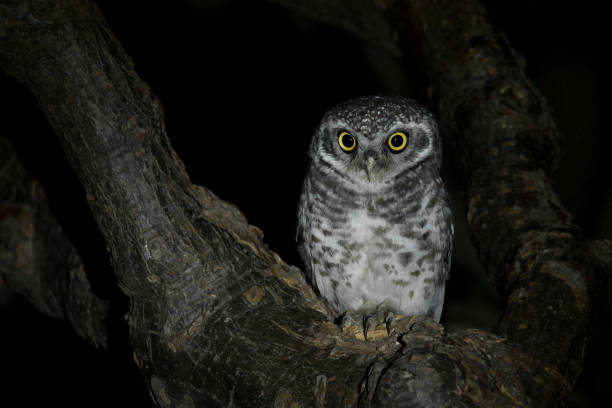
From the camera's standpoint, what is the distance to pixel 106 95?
1.76 metres

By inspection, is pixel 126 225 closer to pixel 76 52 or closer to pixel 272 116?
pixel 76 52

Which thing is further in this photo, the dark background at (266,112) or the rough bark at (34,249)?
the dark background at (266,112)

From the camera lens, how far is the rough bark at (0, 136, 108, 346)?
271 cm

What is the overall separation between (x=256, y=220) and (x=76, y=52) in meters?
2.27

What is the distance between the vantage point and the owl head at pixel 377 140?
224cm

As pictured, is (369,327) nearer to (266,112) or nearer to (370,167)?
(370,167)

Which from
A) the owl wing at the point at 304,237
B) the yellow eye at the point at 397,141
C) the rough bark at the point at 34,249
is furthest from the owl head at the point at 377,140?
the rough bark at the point at 34,249

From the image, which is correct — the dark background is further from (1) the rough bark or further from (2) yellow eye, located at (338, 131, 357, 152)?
(2) yellow eye, located at (338, 131, 357, 152)

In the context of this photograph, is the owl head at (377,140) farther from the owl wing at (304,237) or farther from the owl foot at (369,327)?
the owl foot at (369,327)

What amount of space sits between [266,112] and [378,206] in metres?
2.55

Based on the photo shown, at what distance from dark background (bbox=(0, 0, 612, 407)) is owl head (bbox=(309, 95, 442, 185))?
0.91 metres

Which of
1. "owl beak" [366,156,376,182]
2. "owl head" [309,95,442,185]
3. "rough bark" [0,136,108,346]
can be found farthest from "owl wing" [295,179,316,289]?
"rough bark" [0,136,108,346]

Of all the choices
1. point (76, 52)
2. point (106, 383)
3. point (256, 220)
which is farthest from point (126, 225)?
point (106, 383)

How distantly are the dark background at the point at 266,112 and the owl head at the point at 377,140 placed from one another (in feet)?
2.98
